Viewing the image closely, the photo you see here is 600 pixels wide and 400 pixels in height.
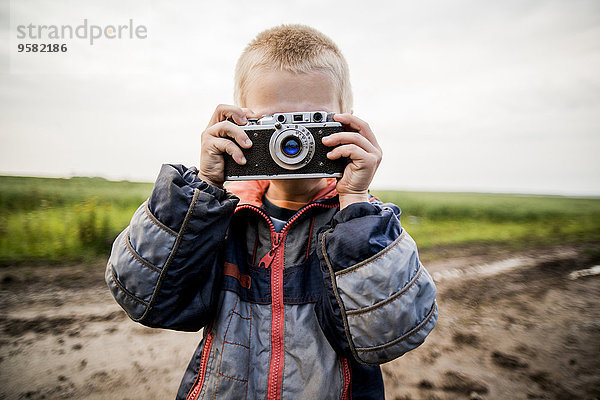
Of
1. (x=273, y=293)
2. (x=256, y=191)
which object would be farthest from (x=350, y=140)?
(x=273, y=293)

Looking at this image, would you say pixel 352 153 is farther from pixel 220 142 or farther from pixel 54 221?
pixel 54 221

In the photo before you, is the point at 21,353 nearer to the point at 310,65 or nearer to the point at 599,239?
the point at 310,65

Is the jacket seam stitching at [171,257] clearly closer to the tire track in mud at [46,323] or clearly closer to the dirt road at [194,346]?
the dirt road at [194,346]

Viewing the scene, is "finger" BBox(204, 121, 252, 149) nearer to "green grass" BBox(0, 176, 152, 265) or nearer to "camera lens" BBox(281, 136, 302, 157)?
"camera lens" BBox(281, 136, 302, 157)

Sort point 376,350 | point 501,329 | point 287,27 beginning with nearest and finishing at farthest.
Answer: point 376,350, point 287,27, point 501,329

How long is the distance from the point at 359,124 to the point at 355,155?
18cm

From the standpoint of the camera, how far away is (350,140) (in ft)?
5.43

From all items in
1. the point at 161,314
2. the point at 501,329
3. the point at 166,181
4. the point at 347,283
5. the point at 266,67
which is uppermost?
the point at 266,67

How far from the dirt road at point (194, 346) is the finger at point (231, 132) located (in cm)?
239

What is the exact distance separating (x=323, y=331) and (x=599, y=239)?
48.4 ft

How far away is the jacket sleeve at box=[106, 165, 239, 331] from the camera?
150 centimetres

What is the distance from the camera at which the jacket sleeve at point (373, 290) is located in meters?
1.41

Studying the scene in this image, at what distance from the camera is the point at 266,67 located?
181 cm

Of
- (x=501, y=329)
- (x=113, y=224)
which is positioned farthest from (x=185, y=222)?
(x=113, y=224)
